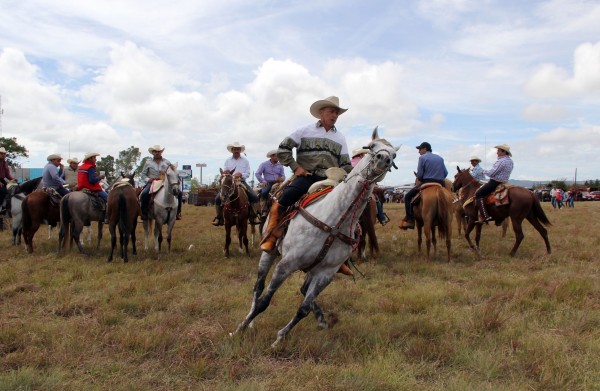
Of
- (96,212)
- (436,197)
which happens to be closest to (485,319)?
(436,197)

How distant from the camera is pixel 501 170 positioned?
1030cm

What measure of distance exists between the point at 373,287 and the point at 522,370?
326 centimetres

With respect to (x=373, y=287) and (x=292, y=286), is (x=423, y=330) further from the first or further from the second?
(x=292, y=286)

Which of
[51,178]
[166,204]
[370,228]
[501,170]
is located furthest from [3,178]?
[501,170]

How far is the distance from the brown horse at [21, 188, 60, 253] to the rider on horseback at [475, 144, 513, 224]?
35.0 ft

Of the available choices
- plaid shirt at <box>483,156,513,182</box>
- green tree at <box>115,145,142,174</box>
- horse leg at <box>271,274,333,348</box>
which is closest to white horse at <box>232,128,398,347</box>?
horse leg at <box>271,274,333,348</box>

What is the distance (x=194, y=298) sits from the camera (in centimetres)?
646

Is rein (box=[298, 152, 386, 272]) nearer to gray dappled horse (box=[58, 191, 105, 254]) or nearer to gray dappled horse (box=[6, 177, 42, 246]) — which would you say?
gray dappled horse (box=[58, 191, 105, 254])

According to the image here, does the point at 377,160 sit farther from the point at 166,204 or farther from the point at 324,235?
the point at 166,204

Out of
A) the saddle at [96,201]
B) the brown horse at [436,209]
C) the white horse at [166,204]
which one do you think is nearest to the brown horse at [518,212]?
the brown horse at [436,209]

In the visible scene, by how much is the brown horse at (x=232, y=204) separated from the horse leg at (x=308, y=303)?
241 inches

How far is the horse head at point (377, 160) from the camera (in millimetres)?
4032

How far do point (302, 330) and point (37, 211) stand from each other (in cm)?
883

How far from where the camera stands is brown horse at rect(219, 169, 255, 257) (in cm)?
1066
